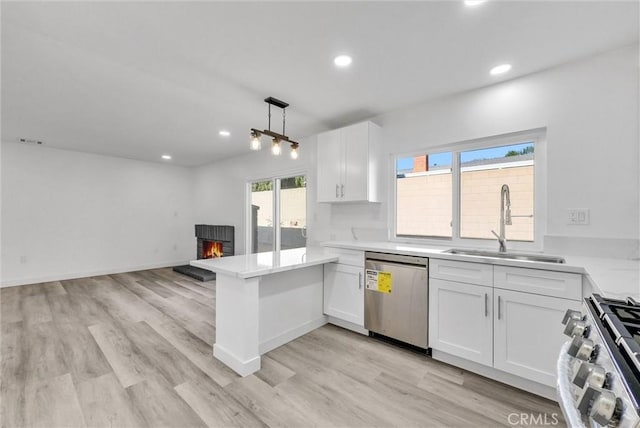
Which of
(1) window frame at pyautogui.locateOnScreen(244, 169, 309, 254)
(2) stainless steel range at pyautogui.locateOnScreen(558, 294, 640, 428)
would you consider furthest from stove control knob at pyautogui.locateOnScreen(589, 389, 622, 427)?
(1) window frame at pyautogui.locateOnScreen(244, 169, 309, 254)

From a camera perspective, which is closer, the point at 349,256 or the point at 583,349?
the point at 583,349

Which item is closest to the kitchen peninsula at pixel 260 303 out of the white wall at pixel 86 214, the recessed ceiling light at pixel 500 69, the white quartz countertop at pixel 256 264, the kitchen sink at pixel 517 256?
the white quartz countertop at pixel 256 264

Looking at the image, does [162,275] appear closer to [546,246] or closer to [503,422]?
[503,422]

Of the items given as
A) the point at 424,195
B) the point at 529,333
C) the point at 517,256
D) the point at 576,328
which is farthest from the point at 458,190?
the point at 576,328

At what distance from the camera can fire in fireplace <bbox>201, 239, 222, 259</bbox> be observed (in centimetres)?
602

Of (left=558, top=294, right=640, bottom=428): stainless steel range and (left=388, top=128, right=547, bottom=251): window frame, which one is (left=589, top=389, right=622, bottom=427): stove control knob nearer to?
(left=558, top=294, right=640, bottom=428): stainless steel range

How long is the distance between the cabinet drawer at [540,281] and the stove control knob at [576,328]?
1009 mm

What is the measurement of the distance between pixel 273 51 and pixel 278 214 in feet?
10.2

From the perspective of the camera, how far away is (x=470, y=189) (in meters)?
2.79

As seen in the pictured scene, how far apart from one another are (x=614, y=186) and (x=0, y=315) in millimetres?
6499

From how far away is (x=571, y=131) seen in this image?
2199 millimetres

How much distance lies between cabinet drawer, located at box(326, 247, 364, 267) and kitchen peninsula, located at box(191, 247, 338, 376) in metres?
0.09

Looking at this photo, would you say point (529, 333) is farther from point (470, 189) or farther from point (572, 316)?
point (470, 189)

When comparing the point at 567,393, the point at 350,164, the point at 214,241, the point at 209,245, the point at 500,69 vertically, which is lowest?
the point at 209,245
